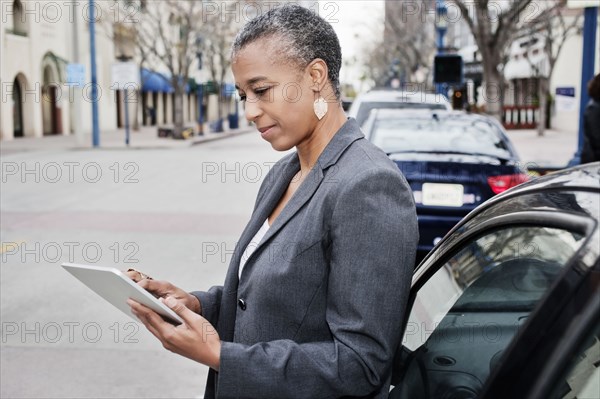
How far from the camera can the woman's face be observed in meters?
1.80

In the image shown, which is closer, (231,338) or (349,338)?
(349,338)

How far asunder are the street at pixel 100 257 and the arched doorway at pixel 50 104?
1740 centimetres

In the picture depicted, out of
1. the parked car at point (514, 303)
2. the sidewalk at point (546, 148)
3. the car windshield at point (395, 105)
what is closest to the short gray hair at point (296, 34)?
the parked car at point (514, 303)

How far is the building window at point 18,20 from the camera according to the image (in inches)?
1184

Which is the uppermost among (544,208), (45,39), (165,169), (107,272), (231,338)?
(45,39)

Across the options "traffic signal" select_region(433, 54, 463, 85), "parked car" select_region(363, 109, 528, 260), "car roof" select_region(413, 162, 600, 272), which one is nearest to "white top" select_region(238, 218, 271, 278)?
"car roof" select_region(413, 162, 600, 272)

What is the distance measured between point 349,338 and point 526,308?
1.51 feet

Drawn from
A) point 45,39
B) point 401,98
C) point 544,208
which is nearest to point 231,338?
point 544,208

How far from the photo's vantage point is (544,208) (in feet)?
4.87

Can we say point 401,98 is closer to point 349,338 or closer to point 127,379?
point 127,379

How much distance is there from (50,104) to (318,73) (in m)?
36.3

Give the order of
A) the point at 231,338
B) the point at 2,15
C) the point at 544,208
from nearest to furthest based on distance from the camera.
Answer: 1. the point at 544,208
2. the point at 231,338
3. the point at 2,15

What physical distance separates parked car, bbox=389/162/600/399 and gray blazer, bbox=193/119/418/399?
24 centimetres

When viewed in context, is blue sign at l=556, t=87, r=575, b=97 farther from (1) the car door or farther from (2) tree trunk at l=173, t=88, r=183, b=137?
(2) tree trunk at l=173, t=88, r=183, b=137
